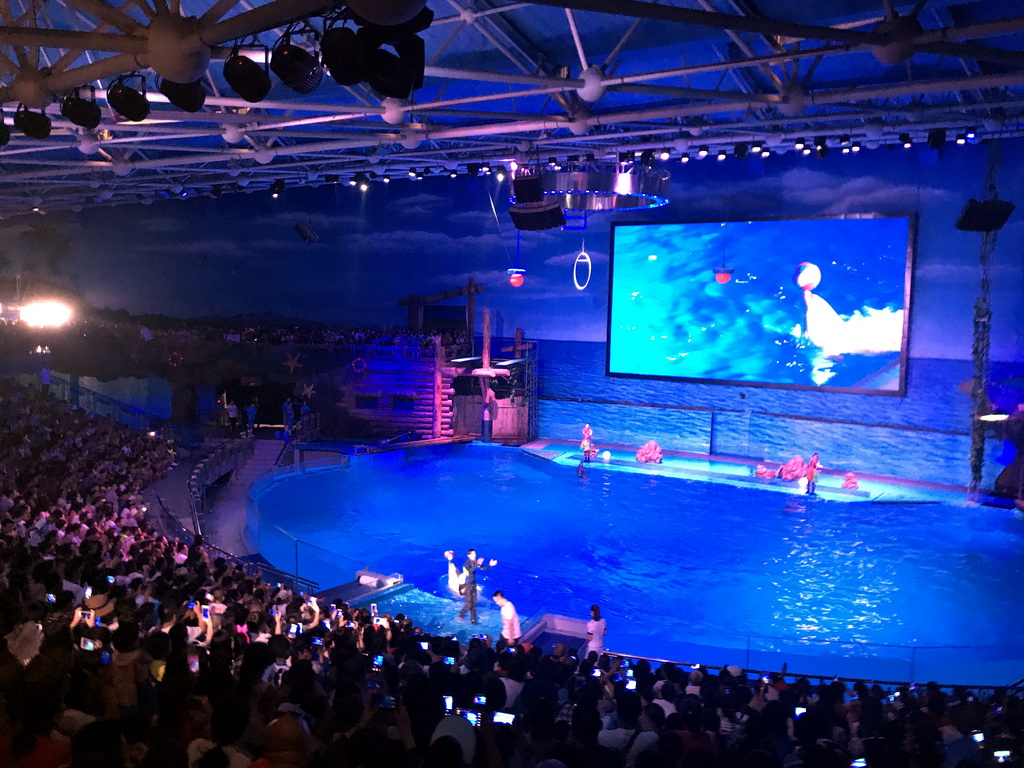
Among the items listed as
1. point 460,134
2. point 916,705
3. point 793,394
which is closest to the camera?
point 916,705

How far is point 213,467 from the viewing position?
18125mm

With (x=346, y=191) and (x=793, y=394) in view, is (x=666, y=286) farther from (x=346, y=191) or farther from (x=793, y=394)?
(x=346, y=191)

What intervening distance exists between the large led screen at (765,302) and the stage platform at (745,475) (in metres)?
2.21

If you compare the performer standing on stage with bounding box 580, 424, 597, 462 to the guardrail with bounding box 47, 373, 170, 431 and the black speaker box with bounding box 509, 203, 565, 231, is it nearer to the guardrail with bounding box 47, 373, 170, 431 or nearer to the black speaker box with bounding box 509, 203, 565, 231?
the black speaker box with bounding box 509, 203, 565, 231

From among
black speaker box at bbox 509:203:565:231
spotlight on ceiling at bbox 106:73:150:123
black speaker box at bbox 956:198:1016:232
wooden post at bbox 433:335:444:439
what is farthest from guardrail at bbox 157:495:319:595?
black speaker box at bbox 956:198:1016:232

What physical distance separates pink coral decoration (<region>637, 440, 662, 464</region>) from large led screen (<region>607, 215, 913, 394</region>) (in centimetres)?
222

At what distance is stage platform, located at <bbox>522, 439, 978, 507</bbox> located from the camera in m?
18.9

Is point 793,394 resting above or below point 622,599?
above

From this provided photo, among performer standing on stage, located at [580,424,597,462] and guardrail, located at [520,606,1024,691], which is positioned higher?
performer standing on stage, located at [580,424,597,462]

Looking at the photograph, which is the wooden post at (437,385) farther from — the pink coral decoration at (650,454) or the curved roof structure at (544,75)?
the pink coral decoration at (650,454)

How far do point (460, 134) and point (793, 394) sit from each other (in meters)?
12.4

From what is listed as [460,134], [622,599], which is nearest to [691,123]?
[460,134]

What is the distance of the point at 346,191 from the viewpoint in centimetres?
2820

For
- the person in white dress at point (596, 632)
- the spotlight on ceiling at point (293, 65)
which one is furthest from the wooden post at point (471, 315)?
the spotlight on ceiling at point (293, 65)
